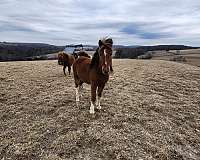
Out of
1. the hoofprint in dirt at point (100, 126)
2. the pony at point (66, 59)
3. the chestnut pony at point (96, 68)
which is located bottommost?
the hoofprint in dirt at point (100, 126)

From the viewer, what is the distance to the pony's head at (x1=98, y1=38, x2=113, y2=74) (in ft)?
24.4

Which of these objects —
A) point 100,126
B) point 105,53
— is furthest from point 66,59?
point 100,126

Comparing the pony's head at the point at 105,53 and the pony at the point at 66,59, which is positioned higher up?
the pony's head at the point at 105,53

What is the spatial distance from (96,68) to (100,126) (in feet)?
5.97

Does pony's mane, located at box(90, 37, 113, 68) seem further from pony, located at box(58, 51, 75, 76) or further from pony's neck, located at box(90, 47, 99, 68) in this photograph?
pony, located at box(58, 51, 75, 76)

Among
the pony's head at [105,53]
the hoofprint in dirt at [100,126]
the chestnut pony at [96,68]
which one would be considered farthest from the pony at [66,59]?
the pony's head at [105,53]

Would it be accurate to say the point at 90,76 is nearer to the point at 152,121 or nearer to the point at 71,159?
the point at 152,121

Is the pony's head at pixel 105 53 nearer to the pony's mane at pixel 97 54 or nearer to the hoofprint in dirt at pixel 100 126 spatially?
the pony's mane at pixel 97 54

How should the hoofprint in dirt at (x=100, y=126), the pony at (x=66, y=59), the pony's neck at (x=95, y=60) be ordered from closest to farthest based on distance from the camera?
the hoofprint in dirt at (x=100, y=126) < the pony's neck at (x=95, y=60) < the pony at (x=66, y=59)

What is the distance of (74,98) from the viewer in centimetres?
1095

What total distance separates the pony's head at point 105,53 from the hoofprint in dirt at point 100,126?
5.54ft

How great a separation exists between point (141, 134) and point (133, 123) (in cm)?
80

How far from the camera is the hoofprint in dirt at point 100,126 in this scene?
252 inches

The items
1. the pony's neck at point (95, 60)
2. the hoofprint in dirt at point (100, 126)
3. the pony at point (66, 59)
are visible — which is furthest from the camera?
the pony at point (66, 59)
